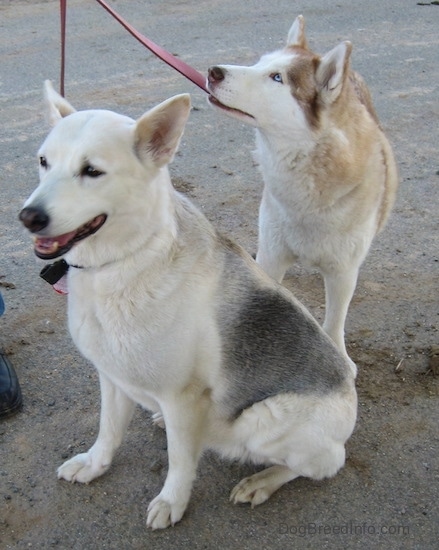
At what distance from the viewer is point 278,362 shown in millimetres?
2717

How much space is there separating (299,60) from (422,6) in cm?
713

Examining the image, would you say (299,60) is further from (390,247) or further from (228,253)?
(390,247)

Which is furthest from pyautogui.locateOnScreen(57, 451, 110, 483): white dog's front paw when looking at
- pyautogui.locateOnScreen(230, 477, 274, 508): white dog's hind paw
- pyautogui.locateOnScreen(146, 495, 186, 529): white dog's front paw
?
pyautogui.locateOnScreen(230, 477, 274, 508): white dog's hind paw

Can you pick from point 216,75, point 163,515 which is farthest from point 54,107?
point 163,515

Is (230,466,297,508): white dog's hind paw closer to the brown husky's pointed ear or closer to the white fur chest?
the white fur chest

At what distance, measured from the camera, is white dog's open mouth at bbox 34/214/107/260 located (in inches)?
87.3

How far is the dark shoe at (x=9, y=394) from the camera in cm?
318

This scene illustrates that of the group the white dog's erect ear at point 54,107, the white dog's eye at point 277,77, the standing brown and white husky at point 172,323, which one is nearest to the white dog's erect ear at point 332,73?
the white dog's eye at point 277,77

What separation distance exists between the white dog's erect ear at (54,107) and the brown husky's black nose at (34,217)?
1.44ft

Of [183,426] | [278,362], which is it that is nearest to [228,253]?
[278,362]

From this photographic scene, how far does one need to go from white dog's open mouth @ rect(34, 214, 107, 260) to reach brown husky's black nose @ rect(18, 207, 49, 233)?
3.4 inches

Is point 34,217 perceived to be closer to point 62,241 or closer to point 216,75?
point 62,241

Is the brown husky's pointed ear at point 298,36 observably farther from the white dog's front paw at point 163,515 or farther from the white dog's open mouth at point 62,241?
the white dog's front paw at point 163,515

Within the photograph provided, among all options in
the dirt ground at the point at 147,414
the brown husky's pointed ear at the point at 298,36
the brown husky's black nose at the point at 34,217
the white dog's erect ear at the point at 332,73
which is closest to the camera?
the brown husky's black nose at the point at 34,217
